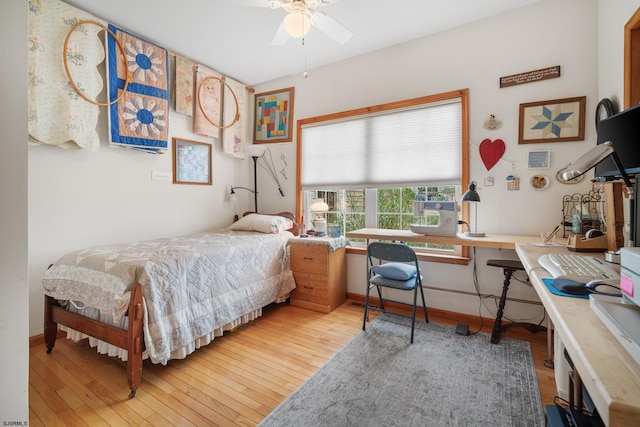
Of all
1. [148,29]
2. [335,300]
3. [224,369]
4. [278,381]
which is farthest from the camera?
[335,300]

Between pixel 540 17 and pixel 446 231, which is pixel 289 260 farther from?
pixel 540 17

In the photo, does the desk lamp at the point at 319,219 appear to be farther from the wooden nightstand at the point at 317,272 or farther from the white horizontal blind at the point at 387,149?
the white horizontal blind at the point at 387,149

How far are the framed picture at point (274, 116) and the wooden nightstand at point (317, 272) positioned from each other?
1514 mm

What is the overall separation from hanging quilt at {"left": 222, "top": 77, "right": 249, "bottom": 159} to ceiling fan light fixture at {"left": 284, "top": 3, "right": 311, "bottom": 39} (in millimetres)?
1945

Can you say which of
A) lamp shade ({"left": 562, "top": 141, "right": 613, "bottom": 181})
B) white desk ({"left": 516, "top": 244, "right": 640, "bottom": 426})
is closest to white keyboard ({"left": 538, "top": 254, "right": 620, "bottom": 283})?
white desk ({"left": 516, "top": 244, "right": 640, "bottom": 426})

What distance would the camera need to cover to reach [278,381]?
1853 millimetres

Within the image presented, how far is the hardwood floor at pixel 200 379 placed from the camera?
5.15ft

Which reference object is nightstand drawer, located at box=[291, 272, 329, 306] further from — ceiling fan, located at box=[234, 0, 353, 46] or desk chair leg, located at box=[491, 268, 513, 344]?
ceiling fan, located at box=[234, 0, 353, 46]

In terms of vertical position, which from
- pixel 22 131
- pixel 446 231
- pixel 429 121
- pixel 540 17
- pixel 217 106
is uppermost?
pixel 540 17

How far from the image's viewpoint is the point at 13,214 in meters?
0.95

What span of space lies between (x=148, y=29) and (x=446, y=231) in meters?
3.31

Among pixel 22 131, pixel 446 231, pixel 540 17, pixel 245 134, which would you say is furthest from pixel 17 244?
pixel 540 17

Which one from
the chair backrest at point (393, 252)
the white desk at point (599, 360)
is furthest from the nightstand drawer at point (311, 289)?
the white desk at point (599, 360)

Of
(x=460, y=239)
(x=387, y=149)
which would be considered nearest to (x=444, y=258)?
(x=460, y=239)
